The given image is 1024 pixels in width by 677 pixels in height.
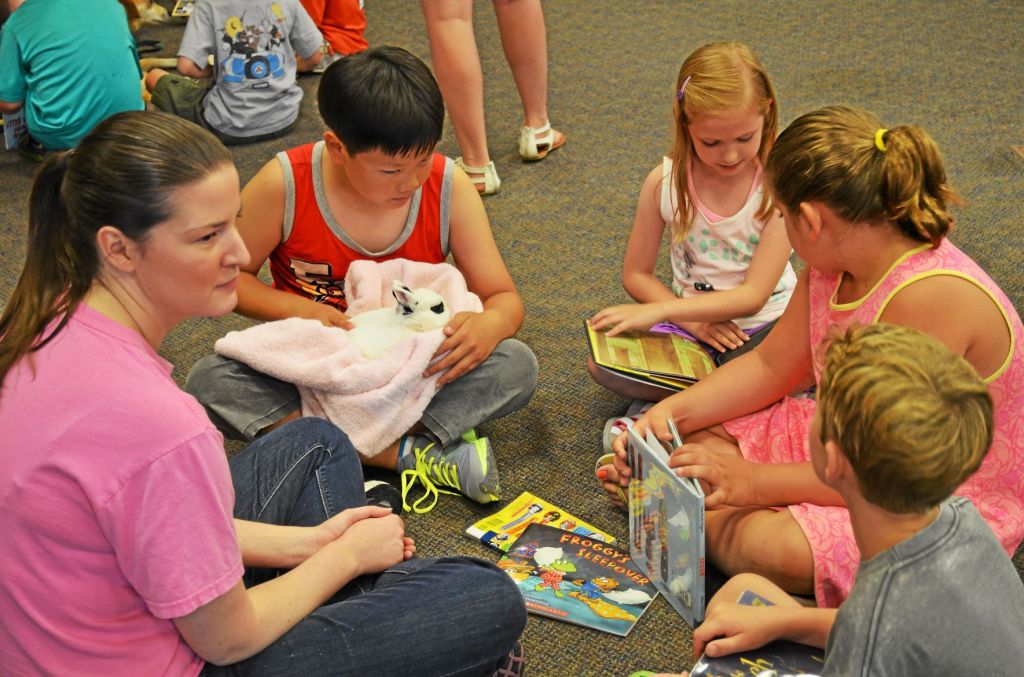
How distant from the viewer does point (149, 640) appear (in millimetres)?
1053

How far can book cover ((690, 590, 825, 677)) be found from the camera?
1.25 meters

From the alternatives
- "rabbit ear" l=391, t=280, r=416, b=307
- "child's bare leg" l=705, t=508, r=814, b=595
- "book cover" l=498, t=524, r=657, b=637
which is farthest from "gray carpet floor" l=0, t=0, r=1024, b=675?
"rabbit ear" l=391, t=280, r=416, b=307

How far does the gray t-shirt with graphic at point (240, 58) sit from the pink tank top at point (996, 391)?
2165mm

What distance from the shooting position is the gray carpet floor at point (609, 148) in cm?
177

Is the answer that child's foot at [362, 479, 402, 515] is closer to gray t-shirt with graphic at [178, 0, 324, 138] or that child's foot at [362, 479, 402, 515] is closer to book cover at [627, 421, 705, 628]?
book cover at [627, 421, 705, 628]

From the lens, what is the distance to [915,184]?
Answer: 135cm

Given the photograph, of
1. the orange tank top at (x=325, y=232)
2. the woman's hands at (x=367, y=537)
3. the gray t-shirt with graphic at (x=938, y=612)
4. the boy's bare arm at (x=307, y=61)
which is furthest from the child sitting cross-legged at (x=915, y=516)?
the boy's bare arm at (x=307, y=61)

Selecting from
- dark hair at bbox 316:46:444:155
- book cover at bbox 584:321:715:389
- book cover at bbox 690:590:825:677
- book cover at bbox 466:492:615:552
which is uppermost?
dark hair at bbox 316:46:444:155

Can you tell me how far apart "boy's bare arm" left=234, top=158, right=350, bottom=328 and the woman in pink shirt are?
592mm

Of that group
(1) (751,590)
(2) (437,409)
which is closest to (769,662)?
(1) (751,590)

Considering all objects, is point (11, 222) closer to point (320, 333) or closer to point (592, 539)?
point (320, 333)

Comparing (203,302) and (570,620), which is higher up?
(203,302)

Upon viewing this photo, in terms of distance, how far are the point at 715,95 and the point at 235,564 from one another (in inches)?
44.5

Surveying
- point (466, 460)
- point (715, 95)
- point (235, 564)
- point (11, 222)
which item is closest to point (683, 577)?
point (466, 460)
